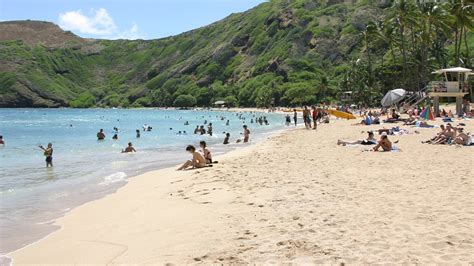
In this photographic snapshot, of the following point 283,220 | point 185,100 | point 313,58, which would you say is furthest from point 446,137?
point 185,100

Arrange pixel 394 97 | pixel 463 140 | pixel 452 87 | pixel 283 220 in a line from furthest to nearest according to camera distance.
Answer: pixel 452 87
pixel 394 97
pixel 463 140
pixel 283 220

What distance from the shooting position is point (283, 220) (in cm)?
744

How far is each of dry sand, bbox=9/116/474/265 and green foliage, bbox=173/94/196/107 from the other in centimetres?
15776

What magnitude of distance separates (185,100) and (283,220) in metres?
165

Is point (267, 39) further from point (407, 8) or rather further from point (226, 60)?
point (407, 8)

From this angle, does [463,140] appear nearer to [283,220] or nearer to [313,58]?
[283,220]

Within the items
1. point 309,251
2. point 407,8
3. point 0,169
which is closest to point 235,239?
point 309,251

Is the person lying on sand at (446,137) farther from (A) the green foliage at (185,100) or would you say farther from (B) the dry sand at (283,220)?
(A) the green foliage at (185,100)

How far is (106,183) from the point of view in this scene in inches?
565

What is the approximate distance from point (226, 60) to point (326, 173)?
178m

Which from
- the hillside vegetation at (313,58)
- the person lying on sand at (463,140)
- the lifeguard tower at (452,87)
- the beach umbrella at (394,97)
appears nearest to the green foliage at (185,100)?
the hillside vegetation at (313,58)

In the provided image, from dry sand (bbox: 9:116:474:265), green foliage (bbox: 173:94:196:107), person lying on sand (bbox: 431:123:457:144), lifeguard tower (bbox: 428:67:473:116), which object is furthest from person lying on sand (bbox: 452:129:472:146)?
green foliage (bbox: 173:94:196:107)

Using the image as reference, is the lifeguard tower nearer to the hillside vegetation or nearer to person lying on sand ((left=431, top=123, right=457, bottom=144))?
the hillside vegetation

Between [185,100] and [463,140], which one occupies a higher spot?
[185,100]
